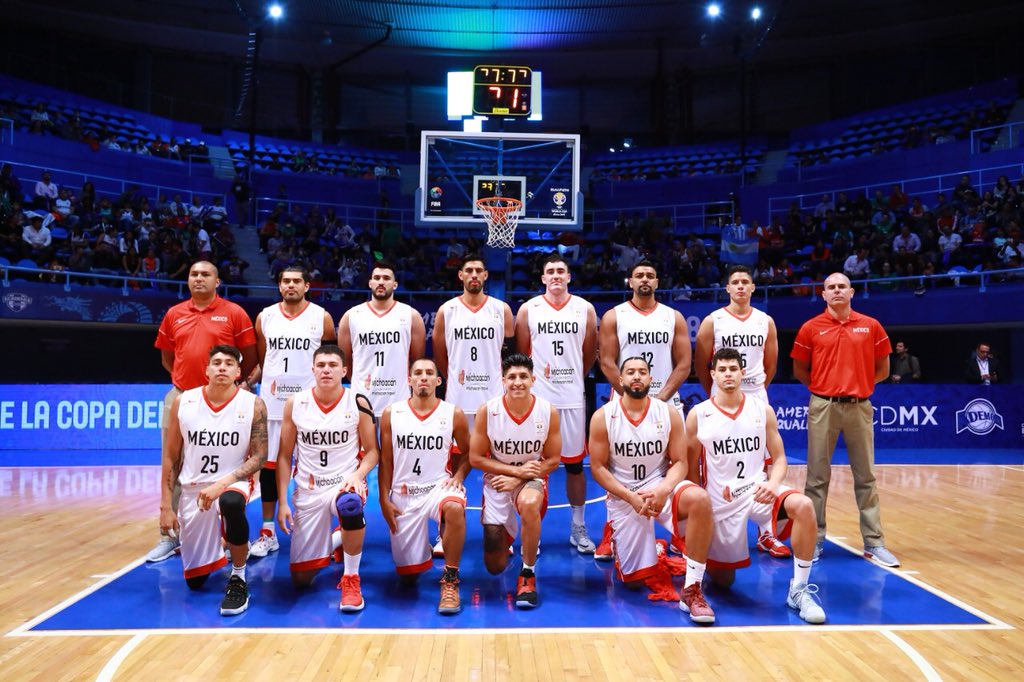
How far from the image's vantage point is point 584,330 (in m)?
6.18

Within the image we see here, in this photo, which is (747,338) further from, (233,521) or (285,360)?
(233,521)

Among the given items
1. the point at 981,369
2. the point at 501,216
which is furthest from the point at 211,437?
the point at 981,369

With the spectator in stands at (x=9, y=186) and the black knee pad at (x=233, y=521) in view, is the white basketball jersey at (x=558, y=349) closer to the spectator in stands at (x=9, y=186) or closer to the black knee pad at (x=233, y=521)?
the black knee pad at (x=233, y=521)

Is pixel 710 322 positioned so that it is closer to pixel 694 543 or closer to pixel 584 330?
pixel 584 330

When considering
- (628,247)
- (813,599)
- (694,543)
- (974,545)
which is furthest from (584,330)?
(628,247)

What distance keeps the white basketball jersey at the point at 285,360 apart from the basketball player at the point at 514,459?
1626 millimetres

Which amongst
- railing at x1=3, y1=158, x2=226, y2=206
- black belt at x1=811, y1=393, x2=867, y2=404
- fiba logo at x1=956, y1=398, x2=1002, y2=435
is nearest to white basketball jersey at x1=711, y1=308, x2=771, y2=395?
black belt at x1=811, y1=393, x2=867, y2=404

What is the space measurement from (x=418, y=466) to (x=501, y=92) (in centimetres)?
913

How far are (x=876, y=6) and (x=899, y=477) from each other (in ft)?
54.2

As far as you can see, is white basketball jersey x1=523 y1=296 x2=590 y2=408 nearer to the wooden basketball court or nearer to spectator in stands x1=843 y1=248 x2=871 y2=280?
the wooden basketball court

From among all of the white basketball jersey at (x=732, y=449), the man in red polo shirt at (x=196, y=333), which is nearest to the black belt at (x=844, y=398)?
the white basketball jersey at (x=732, y=449)

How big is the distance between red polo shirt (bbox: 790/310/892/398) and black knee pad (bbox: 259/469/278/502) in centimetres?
412

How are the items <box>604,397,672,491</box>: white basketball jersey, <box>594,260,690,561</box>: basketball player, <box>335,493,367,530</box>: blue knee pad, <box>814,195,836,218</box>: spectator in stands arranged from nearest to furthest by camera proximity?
<box>335,493,367,530</box>: blue knee pad → <box>604,397,672,491</box>: white basketball jersey → <box>594,260,690,561</box>: basketball player → <box>814,195,836,218</box>: spectator in stands

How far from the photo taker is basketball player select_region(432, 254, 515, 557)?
6070 mm
